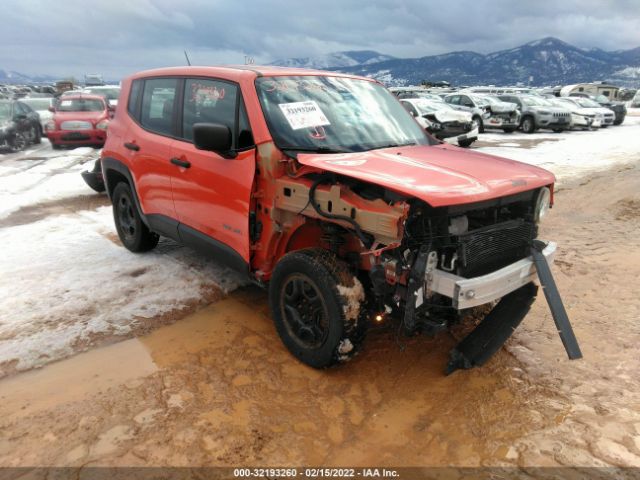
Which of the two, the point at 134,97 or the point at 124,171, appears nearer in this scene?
the point at 134,97

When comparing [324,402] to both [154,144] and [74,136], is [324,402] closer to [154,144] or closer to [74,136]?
[154,144]

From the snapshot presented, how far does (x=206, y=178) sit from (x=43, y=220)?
4.34 metres

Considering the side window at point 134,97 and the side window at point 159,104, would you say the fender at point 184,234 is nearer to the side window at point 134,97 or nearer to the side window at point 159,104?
the side window at point 134,97

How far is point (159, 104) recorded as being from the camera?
4.36 meters

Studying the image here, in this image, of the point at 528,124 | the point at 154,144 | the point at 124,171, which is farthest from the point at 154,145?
the point at 528,124

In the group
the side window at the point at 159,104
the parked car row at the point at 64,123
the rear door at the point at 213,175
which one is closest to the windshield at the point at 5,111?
the parked car row at the point at 64,123

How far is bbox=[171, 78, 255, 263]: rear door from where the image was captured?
3.42 m

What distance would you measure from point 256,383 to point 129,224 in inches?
124

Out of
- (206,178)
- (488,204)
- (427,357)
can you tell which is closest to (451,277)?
(488,204)

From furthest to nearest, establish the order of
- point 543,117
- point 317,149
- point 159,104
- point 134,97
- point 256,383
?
point 543,117 < point 134,97 < point 159,104 < point 317,149 < point 256,383

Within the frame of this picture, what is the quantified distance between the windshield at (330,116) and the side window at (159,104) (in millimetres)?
1125

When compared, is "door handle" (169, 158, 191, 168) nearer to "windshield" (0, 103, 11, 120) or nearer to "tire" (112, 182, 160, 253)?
"tire" (112, 182, 160, 253)

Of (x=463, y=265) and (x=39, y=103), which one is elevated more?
(x=463, y=265)

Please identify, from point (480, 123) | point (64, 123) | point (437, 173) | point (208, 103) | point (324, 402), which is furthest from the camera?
point (480, 123)
